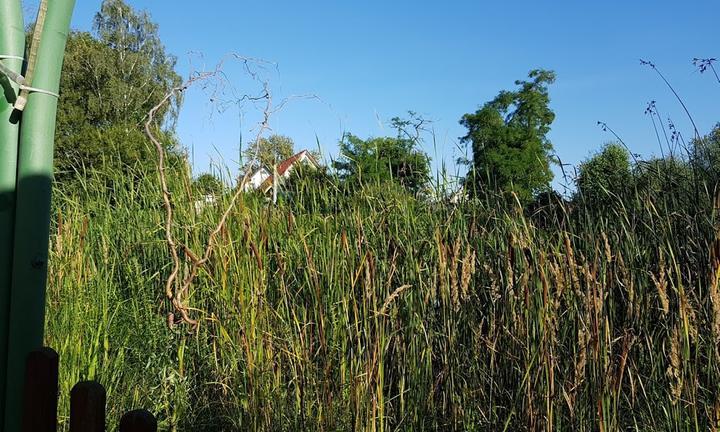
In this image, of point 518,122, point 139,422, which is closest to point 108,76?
point 518,122

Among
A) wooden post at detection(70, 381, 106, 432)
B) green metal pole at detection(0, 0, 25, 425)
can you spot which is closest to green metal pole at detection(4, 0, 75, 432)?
green metal pole at detection(0, 0, 25, 425)

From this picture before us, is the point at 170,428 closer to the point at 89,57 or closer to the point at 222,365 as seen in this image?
the point at 222,365

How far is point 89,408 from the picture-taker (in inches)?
39.6

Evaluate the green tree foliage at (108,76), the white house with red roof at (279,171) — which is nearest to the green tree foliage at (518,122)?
the green tree foliage at (108,76)

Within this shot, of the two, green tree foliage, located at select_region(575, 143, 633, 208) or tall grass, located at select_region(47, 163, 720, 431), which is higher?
green tree foliage, located at select_region(575, 143, 633, 208)

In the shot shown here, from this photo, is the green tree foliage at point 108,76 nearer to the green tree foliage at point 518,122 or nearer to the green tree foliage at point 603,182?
the green tree foliage at point 518,122

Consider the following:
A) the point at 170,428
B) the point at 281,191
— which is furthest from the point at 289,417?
the point at 281,191

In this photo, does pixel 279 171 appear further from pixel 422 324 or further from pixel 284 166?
pixel 422 324

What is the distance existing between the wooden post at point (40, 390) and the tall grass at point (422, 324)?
3.30ft

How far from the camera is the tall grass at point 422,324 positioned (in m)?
1.87

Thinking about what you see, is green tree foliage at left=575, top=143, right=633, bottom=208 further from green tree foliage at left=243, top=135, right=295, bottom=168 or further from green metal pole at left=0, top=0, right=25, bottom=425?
green metal pole at left=0, top=0, right=25, bottom=425

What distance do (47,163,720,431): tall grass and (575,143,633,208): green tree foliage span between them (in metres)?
0.08

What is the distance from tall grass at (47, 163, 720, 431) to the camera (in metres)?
1.87

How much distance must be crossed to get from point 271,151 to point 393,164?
0.63 m
